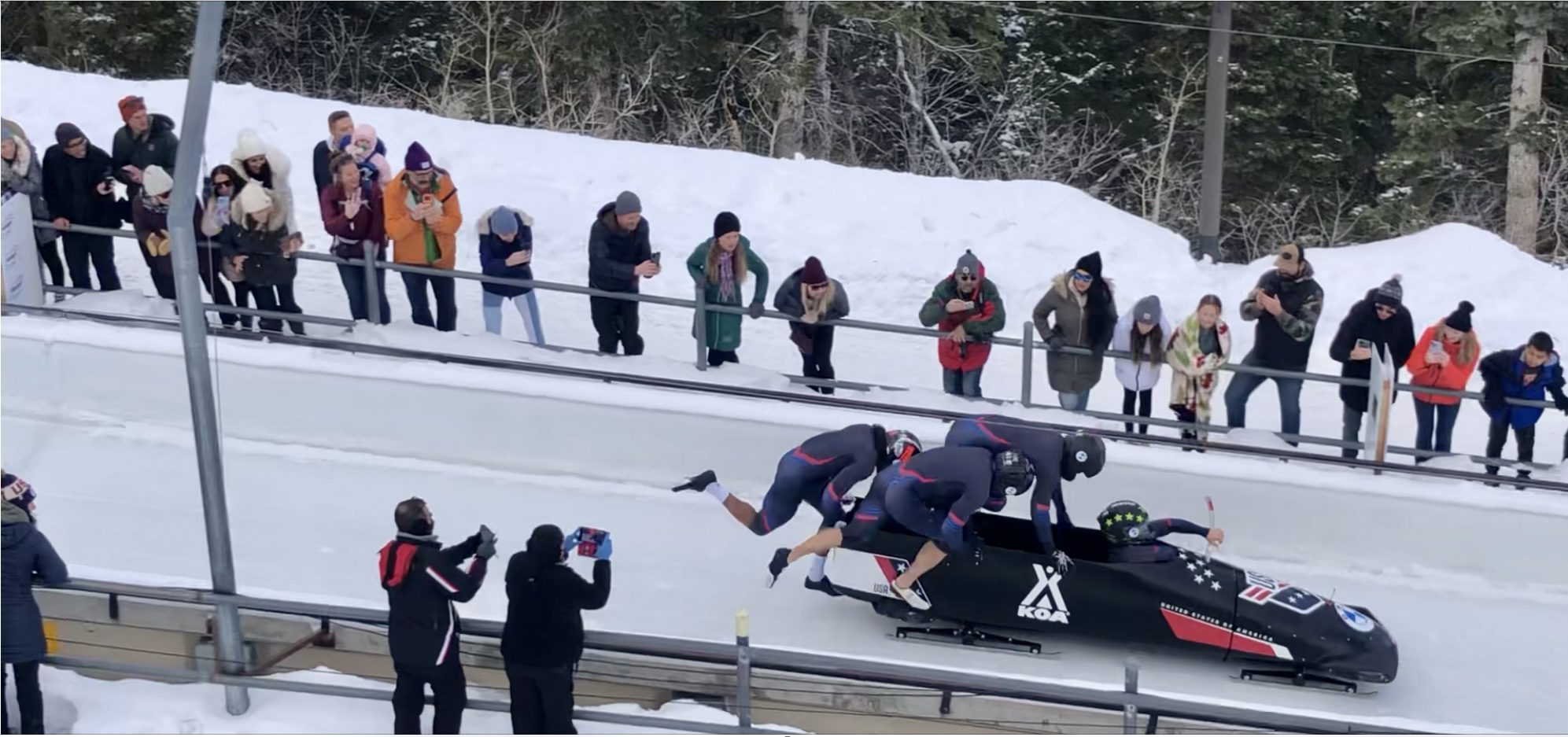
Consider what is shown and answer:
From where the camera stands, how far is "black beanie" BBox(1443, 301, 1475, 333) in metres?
9.20

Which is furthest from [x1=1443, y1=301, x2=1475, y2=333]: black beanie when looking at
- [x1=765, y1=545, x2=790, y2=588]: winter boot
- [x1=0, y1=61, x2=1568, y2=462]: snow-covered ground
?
[x1=765, y1=545, x2=790, y2=588]: winter boot

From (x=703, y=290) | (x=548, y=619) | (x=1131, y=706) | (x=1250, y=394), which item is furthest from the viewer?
(x=703, y=290)

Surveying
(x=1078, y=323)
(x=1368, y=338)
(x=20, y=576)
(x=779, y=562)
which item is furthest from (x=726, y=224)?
(x=20, y=576)

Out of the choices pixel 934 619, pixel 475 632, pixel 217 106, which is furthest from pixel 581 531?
pixel 217 106

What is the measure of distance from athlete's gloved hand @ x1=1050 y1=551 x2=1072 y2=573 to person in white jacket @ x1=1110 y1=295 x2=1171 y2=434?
1.96 meters

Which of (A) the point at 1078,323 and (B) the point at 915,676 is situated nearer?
(B) the point at 915,676

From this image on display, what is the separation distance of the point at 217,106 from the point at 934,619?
31.9ft

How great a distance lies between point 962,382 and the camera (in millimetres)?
10023

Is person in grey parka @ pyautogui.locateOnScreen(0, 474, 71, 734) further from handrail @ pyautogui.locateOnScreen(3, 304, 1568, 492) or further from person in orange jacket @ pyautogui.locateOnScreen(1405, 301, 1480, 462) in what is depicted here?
person in orange jacket @ pyautogui.locateOnScreen(1405, 301, 1480, 462)

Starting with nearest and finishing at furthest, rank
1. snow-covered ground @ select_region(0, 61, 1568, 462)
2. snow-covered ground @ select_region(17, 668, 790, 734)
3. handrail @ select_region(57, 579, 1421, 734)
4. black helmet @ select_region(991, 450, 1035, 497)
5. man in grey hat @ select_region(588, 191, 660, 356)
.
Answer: handrail @ select_region(57, 579, 1421, 734) < snow-covered ground @ select_region(17, 668, 790, 734) < black helmet @ select_region(991, 450, 1035, 497) < man in grey hat @ select_region(588, 191, 660, 356) < snow-covered ground @ select_region(0, 61, 1568, 462)

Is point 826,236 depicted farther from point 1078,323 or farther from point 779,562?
Result: point 779,562

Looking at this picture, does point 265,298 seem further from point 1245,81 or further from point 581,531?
point 1245,81

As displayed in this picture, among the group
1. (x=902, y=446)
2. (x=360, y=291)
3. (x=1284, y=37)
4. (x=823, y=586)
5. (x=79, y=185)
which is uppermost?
(x=1284, y=37)

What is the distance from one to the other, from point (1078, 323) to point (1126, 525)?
1.93m
